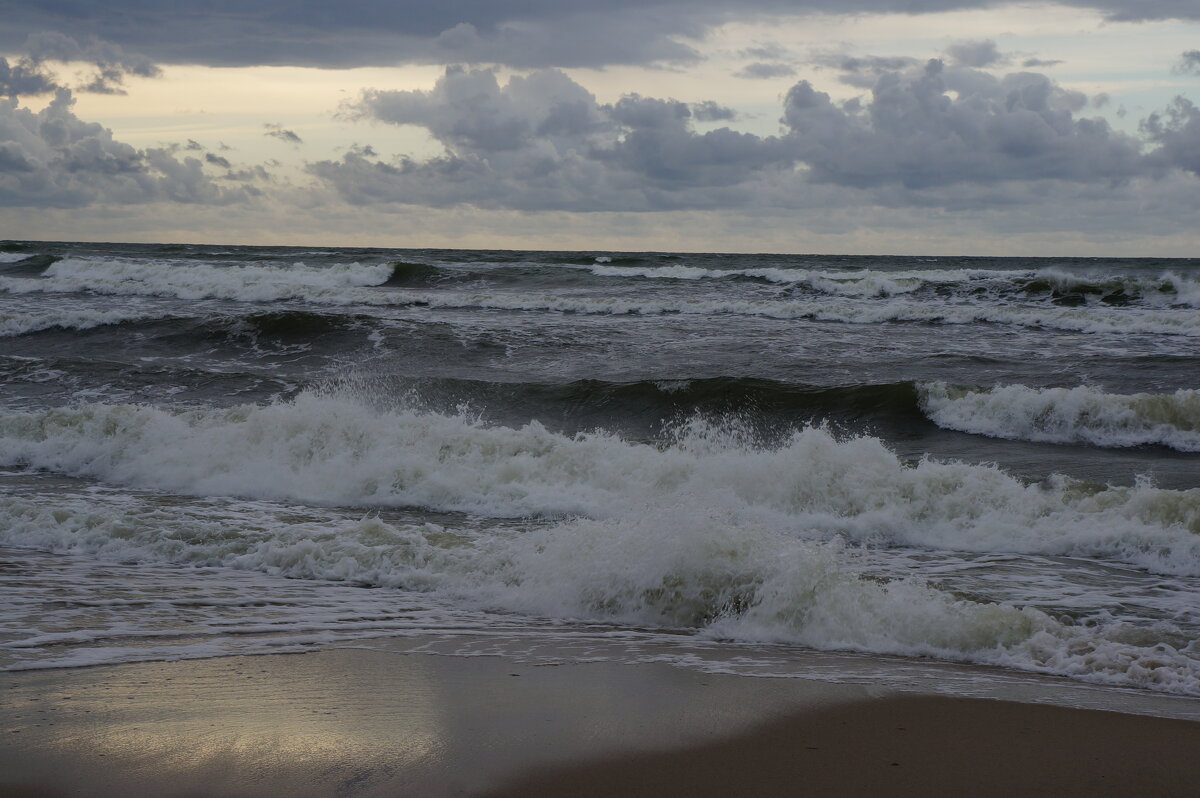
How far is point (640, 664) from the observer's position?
5.28 m

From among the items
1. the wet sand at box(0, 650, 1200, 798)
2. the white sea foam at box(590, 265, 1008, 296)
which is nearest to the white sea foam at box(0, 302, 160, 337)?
the white sea foam at box(590, 265, 1008, 296)

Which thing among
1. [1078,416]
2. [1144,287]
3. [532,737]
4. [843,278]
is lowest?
[532,737]

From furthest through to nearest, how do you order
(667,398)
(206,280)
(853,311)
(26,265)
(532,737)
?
(26,265)
(206,280)
(853,311)
(667,398)
(532,737)

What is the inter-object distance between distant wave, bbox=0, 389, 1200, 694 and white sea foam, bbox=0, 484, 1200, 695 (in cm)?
2

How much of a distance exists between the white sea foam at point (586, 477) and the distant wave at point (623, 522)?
24mm

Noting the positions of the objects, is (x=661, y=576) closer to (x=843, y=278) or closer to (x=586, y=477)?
(x=586, y=477)

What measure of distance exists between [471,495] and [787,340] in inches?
496

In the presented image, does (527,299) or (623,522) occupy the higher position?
(527,299)

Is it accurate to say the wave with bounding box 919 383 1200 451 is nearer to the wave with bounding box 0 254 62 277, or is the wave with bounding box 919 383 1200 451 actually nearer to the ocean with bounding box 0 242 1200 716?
the ocean with bounding box 0 242 1200 716

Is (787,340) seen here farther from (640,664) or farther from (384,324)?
(640,664)

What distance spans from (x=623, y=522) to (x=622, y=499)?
246 cm

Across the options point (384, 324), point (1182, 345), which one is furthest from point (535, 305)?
point (1182, 345)

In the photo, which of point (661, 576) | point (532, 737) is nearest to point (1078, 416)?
point (661, 576)

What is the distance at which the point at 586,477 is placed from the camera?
400 inches
